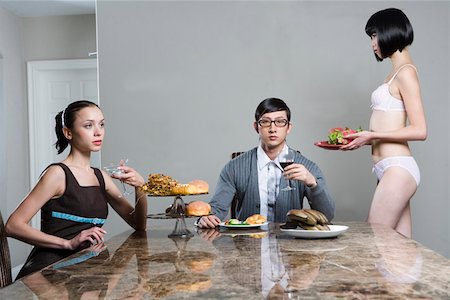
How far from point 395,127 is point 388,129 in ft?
0.11

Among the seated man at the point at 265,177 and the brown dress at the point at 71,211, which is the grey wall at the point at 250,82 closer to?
the seated man at the point at 265,177

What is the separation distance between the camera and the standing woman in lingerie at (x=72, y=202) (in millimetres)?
2148

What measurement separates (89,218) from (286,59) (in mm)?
2462

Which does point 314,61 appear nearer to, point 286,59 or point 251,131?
point 286,59

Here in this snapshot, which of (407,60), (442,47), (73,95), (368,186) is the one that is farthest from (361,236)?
(73,95)

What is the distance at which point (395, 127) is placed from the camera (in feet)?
9.65

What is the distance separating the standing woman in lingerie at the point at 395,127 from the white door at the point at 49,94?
416 cm

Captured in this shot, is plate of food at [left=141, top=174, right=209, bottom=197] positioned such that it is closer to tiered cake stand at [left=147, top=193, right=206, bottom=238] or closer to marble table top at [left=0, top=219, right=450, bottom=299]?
tiered cake stand at [left=147, top=193, right=206, bottom=238]

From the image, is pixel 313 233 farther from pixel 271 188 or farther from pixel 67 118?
pixel 67 118

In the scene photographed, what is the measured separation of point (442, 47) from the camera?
4332 mm

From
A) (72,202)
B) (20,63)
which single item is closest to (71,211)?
(72,202)

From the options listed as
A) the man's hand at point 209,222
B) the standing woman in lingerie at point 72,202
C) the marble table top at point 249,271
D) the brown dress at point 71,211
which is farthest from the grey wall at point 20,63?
the marble table top at point 249,271

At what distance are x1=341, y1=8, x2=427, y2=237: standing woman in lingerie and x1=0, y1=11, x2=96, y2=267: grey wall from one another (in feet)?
13.7

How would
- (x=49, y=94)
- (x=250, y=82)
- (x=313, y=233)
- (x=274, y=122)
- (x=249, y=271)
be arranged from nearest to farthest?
(x=249, y=271) → (x=313, y=233) → (x=274, y=122) → (x=250, y=82) → (x=49, y=94)
